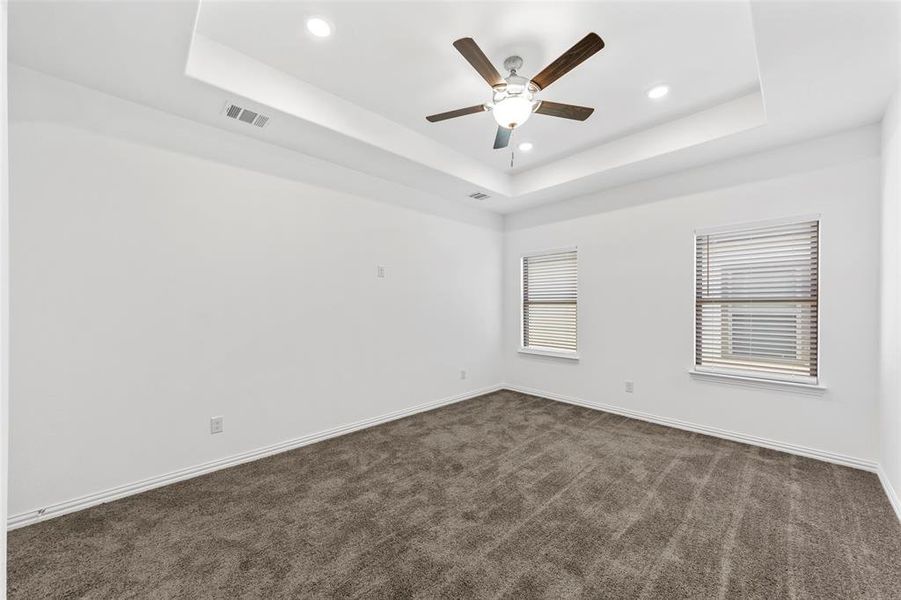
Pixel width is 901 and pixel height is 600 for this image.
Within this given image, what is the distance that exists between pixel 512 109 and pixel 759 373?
10.7 ft

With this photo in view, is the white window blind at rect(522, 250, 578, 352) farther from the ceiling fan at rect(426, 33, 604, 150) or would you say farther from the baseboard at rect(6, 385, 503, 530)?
the ceiling fan at rect(426, 33, 604, 150)

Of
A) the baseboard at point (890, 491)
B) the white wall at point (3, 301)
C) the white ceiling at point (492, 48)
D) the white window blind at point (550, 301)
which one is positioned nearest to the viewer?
the white wall at point (3, 301)

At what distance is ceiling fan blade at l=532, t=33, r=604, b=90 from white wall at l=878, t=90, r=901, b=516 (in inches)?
84.0

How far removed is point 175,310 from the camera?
272 cm

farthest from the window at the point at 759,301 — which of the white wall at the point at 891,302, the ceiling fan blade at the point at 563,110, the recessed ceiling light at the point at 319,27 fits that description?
the recessed ceiling light at the point at 319,27

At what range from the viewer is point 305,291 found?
343 centimetres

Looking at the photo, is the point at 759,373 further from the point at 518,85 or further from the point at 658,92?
the point at 518,85

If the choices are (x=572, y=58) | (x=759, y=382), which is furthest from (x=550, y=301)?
(x=572, y=58)

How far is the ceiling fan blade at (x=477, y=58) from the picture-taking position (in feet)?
6.19

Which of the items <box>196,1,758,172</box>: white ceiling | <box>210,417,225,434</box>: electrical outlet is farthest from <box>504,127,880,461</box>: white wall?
<box>210,417,225,434</box>: electrical outlet

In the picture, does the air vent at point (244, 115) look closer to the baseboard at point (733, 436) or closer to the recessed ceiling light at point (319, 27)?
the recessed ceiling light at point (319, 27)

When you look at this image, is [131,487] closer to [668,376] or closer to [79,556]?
[79,556]

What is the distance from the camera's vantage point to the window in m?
3.17

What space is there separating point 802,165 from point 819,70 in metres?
1.28
